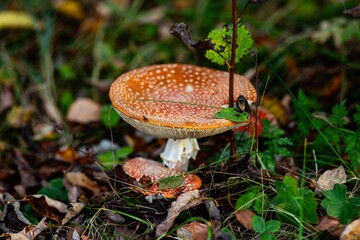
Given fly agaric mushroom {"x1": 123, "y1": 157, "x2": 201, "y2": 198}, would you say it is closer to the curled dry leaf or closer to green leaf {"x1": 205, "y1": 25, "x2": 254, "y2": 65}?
the curled dry leaf

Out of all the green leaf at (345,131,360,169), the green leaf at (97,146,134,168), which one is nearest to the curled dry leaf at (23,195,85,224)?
the green leaf at (97,146,134,168)

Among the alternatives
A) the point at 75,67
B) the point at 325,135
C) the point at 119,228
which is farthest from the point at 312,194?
the point at 75,67

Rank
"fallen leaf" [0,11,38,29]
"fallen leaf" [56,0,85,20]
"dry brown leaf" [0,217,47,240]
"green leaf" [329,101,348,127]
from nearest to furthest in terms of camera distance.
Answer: "dry brown leaf" [0,217,47,240] → "green leaf" [329,101,348,127] → "fallen leaf" [0,11,38,29] → "fallen leaf" [56,0,85,20]

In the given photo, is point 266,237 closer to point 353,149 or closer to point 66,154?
point 353,149

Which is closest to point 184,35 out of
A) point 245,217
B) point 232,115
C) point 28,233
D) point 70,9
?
point 232,115

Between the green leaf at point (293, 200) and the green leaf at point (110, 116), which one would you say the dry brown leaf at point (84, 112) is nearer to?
the green leaf at point (110, 116)

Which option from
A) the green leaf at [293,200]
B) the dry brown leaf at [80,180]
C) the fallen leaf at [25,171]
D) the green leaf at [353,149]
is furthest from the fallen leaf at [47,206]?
the green leaf at [353,149]
